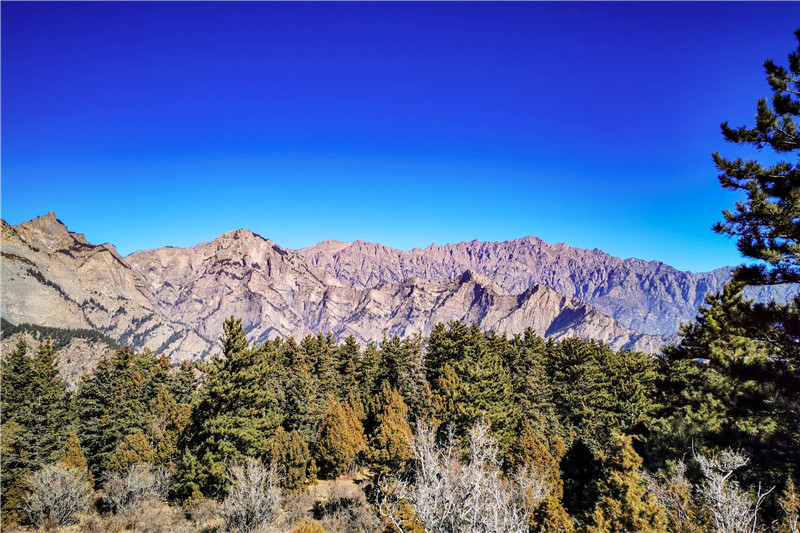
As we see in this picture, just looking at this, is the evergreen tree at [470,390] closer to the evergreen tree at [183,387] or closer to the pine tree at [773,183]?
the pine tree at [773,183]

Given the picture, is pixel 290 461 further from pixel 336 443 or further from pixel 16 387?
pixel 16 387

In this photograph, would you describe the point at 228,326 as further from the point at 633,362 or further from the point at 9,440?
the point at 633,362

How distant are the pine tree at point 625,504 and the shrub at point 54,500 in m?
31.5

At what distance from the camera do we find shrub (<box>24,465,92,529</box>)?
2461 cm

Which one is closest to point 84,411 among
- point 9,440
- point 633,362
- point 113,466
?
point 9,440

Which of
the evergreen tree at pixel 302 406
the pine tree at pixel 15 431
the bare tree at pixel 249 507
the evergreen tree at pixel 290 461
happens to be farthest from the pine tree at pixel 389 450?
the pine tree at pixel 15 431

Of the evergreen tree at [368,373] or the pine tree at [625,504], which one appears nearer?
the pine tree at [625,504]

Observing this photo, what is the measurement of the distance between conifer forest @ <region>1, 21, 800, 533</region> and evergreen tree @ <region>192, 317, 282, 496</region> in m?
0.15

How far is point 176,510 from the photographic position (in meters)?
29.0

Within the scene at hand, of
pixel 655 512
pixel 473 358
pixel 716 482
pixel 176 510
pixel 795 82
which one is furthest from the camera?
pixel 473 358

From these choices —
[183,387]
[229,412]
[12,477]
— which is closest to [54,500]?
[229,412]

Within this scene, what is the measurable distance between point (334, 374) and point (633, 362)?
122 feet

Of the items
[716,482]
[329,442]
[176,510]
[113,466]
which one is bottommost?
[176,510]

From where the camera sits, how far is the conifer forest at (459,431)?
12.6 metres
